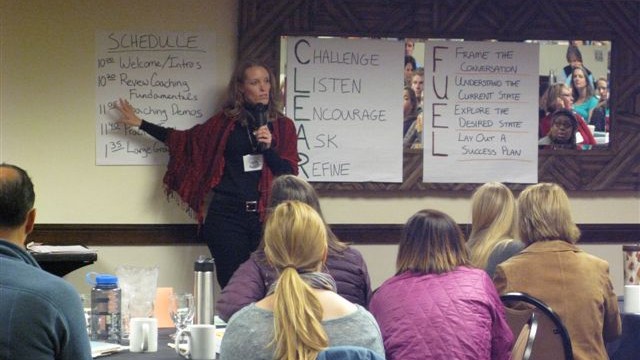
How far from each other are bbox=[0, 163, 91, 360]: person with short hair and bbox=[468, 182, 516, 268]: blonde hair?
225 cm

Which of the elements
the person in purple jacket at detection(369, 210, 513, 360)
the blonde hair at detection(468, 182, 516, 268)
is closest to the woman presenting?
the blonde hair at detection(468, 182, 516, 268)

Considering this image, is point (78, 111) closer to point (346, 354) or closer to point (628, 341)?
point (628, 341)

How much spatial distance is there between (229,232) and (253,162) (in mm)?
391

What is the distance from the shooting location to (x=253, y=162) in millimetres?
5230

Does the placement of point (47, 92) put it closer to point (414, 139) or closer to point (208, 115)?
point (208, 115)

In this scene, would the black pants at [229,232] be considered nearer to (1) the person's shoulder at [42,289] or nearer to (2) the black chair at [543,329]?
(2) the black chair at [543,329]

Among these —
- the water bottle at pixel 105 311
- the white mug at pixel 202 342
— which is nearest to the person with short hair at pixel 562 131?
the water bottle at pixel 105 311

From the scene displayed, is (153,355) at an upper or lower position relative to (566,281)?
lower

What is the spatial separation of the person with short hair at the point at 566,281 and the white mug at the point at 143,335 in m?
1.24

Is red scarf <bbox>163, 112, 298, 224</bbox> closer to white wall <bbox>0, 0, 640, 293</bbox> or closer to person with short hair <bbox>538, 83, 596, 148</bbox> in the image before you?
white wall <bbox>0, 0, 640, 293</bbox>

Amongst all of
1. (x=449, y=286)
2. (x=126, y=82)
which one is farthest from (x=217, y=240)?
(x=449, y=286)

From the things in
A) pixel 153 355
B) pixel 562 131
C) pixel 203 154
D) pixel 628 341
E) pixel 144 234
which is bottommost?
pixel 628 341

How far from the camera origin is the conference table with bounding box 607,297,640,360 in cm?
370

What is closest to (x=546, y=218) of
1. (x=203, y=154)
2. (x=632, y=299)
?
(x=632, y=299)
